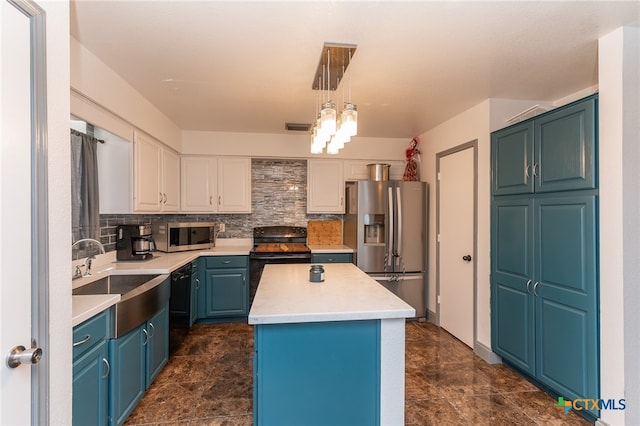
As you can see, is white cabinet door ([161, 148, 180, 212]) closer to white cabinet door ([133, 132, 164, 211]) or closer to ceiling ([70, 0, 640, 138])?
white cabinet door ([133, 132, 164, 211])

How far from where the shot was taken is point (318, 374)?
1552 mm

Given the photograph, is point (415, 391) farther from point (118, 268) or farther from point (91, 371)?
point (118, 268)

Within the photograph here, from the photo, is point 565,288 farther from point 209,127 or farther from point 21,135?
point 209,127

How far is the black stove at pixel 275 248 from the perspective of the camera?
375 centimetres

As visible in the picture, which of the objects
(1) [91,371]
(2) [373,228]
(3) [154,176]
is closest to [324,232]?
(2) [373,228]

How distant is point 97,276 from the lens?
2363 mm

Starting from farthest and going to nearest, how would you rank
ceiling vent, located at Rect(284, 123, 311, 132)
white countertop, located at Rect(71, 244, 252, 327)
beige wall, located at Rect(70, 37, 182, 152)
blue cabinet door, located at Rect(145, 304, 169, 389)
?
ceiling vent, located at Rect(284, 123, 311, 132), blue cabinet door, located at Rect(145, 304, 169, 389), beige wall, located at Rect(70, 37, 182, 152), white countertop, located at Rect(71, 244, 252, 327)

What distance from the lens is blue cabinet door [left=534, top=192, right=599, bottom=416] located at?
1.94m

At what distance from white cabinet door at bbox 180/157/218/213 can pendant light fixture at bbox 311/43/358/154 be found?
84.0 inches

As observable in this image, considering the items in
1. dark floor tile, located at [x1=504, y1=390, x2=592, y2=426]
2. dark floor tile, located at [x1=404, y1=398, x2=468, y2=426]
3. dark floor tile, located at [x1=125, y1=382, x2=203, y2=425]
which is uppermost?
dark floor tile, located at [x1=125, y1=382, x2=203, y2=425]

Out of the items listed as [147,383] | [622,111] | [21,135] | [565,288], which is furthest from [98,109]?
[565,288]
